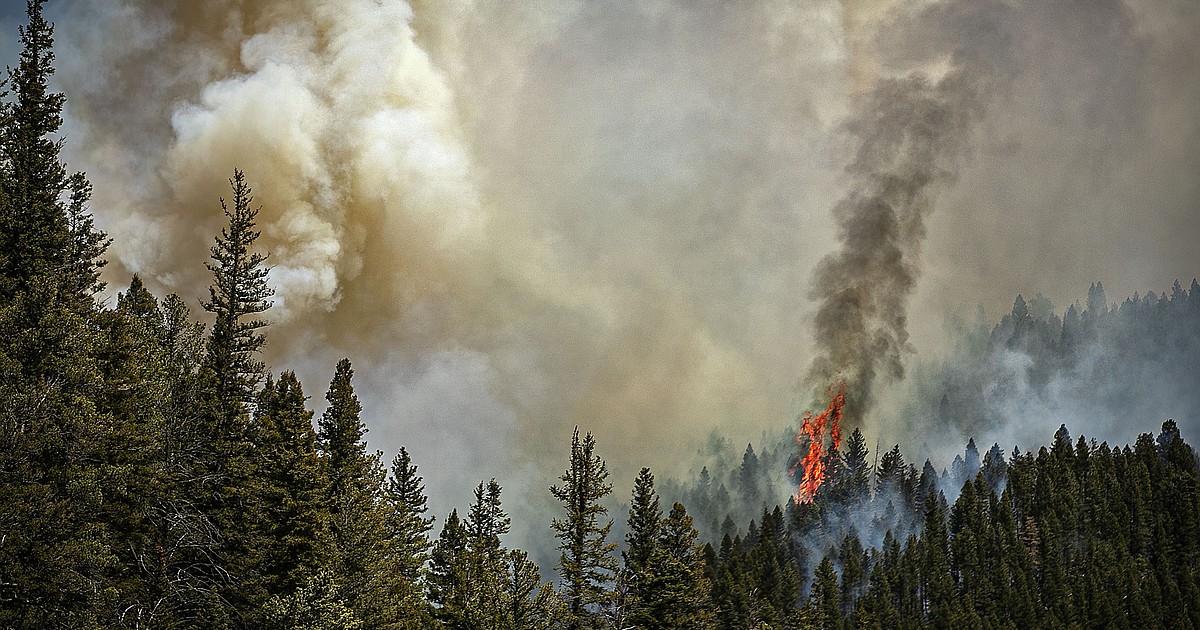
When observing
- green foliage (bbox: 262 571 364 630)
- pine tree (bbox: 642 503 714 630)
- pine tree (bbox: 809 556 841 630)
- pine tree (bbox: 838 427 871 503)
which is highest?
pine tree (bbox: 838 427 871 503)

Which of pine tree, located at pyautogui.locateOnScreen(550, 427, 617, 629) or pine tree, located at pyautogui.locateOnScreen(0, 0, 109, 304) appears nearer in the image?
pine tree, located at pyautogui.locateOnScreen(0, 0, 109, 304)

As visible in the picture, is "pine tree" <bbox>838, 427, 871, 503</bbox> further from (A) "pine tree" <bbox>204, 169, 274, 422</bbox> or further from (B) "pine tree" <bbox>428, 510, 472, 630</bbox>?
(A) "pine tree" <bbox>204, 169, 274, 422</bbox>

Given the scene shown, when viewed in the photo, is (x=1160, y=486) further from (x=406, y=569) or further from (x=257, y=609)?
(x=257, y=609)

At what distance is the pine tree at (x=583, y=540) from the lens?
48.4 meters

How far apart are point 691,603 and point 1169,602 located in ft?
352

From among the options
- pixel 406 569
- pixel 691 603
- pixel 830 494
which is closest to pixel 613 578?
pixel 691 603

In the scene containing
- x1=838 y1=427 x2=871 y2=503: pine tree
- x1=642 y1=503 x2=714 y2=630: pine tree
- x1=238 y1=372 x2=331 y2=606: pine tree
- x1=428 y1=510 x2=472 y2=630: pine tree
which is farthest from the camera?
x1=838 y1=427 x2=871 y2=503: pine tree

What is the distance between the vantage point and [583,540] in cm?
4953

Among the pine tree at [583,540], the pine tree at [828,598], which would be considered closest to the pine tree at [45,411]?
the pine tree at [583,540]

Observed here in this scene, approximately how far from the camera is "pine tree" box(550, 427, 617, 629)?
4844cm

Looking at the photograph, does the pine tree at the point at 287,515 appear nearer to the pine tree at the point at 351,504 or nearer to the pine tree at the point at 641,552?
the pine tree at the point at 351,504

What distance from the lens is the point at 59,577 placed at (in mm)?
26609

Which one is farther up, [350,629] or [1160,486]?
[1160,486]

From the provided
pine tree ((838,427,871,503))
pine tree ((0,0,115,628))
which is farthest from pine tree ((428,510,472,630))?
pine tree ((838,427,871,503))
